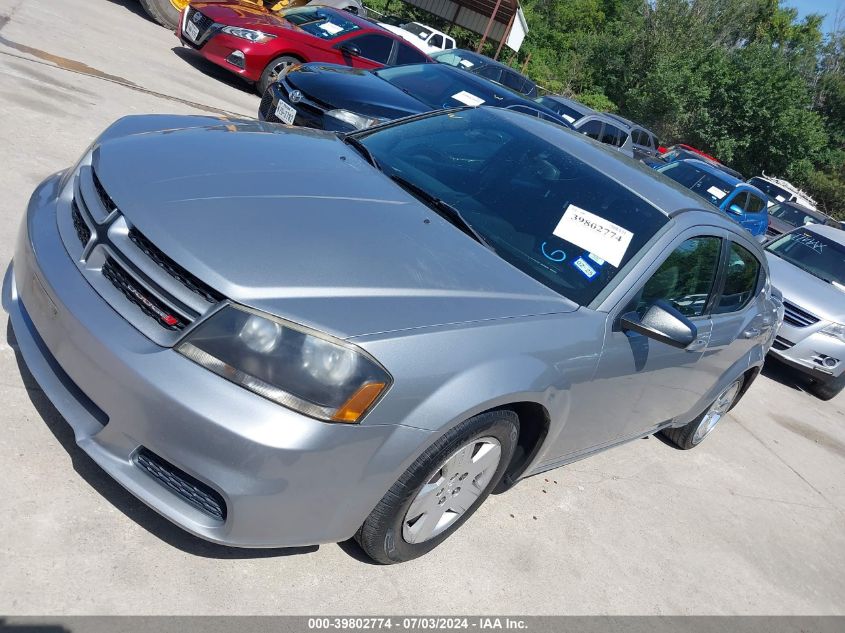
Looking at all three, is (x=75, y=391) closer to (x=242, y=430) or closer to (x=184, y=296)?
(x=184, y=296)

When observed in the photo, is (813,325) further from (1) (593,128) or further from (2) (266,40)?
(1) (593,128)

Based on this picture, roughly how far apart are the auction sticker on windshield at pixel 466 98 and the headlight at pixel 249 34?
3.62 metres

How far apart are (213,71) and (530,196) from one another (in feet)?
30.9

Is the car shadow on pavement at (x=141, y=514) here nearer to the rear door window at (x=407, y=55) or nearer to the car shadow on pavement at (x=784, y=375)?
the car shadow on pavement at (x=784, y=375)

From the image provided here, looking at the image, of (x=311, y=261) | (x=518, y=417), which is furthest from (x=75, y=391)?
(x=518, y=417)

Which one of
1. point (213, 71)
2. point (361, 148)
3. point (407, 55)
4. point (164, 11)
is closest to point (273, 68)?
point (213, 71)

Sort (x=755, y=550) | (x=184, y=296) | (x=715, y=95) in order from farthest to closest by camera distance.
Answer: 1. (x=715, y=95)
2. (x=755, y=550)
3. (x=184, y=296)

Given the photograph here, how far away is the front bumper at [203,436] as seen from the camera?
2.39 m

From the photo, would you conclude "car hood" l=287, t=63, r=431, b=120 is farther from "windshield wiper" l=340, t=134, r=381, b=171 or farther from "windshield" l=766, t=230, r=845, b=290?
"windshield" l=766, t=230, r=845, b=290

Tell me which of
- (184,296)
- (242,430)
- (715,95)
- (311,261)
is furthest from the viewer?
(715,95)

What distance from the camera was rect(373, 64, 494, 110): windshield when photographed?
8.37 meters

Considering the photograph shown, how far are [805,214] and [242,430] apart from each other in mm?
18956

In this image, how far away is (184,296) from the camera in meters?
2.52

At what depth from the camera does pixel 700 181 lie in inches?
539
